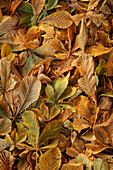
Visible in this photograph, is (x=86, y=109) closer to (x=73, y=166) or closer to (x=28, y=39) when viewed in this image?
(x=73, y=166)

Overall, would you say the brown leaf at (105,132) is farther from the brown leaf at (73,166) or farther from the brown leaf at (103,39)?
the brown leaf at (103,39)

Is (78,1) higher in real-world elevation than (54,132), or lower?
higher

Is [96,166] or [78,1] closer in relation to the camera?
[96,166]

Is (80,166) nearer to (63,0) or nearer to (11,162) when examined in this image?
(11,162)

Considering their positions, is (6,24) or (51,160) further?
(6,24)

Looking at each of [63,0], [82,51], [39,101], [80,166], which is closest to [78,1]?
[63,0]

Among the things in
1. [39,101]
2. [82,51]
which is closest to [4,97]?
[39,101]

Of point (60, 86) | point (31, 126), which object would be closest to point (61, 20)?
point (60, 86)
